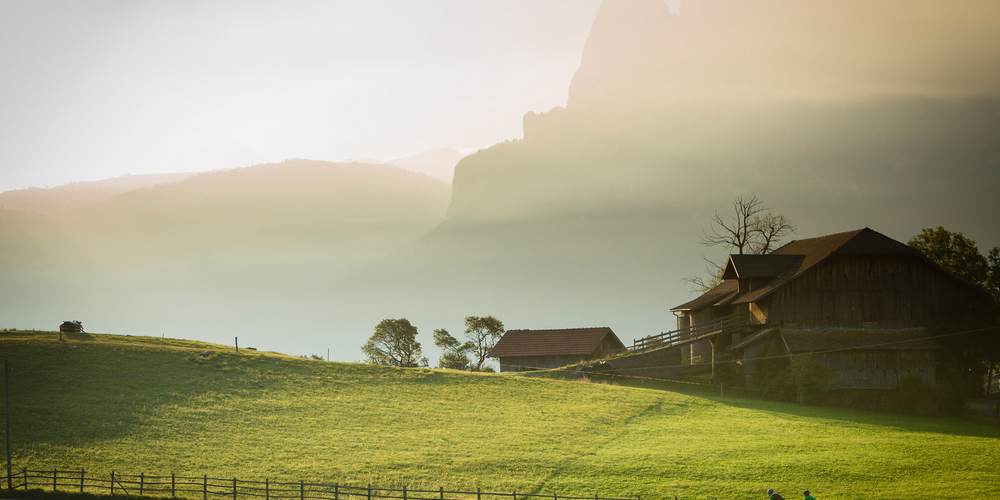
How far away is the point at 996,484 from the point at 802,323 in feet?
105

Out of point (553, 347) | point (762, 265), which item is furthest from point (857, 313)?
point (553, 347)

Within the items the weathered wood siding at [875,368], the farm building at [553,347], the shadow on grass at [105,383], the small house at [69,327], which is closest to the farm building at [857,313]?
the weathered wood siding at [875,368]

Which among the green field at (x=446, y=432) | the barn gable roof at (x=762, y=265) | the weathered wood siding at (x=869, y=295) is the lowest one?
the green field at (x=446, y=432)

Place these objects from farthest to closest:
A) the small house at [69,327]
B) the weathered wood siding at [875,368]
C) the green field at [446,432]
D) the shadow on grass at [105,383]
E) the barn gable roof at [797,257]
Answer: the small house at [69,327]
the barn gable roof at [797,257]
the weathered wood siding at [875,368]
the shadow on grass at [105,383]
the green field at [446,432]

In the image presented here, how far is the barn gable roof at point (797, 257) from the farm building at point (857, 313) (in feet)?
0.38

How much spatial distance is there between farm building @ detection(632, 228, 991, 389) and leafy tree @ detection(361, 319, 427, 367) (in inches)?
1497

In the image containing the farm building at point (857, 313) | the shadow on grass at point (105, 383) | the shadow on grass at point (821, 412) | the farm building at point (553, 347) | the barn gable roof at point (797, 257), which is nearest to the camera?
the shadow on grass at point (105, 383)

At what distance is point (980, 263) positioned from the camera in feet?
261

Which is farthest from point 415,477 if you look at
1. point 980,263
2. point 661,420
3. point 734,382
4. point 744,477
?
point 980,263

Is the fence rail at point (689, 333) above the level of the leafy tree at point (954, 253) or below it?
below

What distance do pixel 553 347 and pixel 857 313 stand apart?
29663mm

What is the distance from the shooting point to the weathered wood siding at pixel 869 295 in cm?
7425

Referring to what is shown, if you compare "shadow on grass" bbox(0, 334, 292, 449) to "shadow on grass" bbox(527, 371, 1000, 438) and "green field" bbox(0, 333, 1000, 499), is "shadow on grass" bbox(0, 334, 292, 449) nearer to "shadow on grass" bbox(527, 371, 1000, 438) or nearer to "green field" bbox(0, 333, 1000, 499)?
"green field" bbox(0, 333, 1000, 499)

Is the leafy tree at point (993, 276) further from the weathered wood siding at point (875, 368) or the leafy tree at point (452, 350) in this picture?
the leafy tree at point (452, 350)
